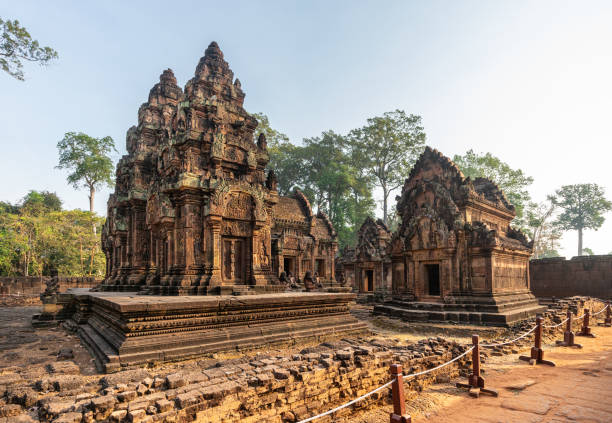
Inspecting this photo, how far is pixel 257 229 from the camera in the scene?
33.5ft

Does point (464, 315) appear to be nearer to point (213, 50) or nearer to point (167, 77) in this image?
point (213, 50)

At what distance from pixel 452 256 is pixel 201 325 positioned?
9.41 metres

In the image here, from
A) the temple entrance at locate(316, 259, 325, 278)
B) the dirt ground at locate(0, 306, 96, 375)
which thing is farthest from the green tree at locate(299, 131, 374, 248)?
the dirt ground at locate(0, 306, 96, 375)

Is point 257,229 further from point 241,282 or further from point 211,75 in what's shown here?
point 211,75

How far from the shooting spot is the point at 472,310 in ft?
37.2

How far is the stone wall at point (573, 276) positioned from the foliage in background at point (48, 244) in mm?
32733

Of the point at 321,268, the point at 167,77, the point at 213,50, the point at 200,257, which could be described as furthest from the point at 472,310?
the point at 167,77

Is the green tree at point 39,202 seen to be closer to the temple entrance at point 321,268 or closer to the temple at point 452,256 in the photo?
the temple entrance at point 321,268

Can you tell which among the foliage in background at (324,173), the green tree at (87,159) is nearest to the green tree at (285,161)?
the foliage in background at (324,173)

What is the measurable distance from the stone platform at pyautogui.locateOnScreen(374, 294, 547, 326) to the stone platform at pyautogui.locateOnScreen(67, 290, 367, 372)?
3729 mm

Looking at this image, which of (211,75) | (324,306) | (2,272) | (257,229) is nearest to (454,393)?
(324,306)

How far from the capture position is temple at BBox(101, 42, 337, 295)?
30.5 feet

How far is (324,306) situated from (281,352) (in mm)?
2267

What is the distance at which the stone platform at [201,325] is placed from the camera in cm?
583
